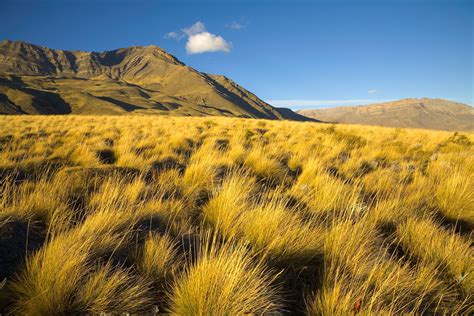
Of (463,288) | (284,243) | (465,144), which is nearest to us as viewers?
(463,288)

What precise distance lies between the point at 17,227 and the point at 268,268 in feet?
6.39

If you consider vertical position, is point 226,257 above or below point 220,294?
above

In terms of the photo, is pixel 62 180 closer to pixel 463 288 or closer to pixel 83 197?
pixel 83 197

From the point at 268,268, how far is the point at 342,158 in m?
5.23

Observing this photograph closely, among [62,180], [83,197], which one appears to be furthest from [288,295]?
[62,180]

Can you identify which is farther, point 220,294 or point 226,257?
point 226,257

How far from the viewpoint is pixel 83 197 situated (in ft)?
9.58

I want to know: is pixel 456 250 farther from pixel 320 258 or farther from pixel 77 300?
pixel 77 300

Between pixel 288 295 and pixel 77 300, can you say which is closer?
pixel 77 300

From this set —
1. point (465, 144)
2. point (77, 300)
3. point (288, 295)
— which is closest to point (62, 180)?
point (77, 300)

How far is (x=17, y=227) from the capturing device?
2.01 meters

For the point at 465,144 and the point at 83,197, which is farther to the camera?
the point at 465,144

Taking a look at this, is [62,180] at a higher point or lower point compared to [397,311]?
higher

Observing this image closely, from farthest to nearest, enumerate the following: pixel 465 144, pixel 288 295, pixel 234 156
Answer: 1. pixel 465 144
2. pixel 234 156
3. pixel 288 295
